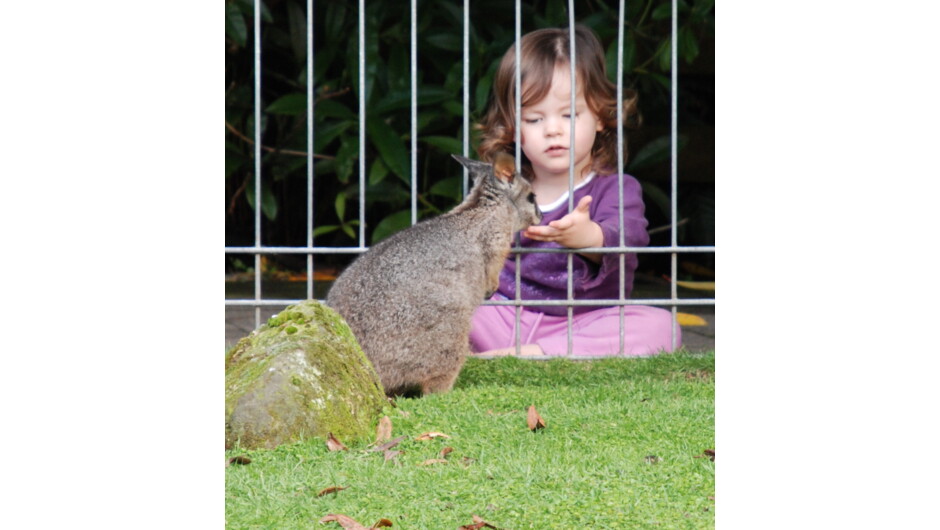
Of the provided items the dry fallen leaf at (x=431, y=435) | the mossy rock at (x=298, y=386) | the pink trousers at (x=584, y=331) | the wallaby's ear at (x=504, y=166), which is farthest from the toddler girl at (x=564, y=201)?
the dry fallen leaf at (x=431, y=435)

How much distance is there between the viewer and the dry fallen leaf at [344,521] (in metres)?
2.42

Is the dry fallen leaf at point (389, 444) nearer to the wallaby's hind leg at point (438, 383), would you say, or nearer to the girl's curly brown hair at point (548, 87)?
the wallaby's hind leg at point (438, 383)

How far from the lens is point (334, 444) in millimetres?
3100

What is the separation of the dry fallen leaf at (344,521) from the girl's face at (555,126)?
9.54 ft

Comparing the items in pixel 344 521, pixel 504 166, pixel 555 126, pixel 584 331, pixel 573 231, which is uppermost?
pixel 555 126

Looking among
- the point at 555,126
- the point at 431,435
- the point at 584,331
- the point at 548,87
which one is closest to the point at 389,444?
the point at 431,435

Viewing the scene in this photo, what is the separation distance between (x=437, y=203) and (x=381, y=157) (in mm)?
894

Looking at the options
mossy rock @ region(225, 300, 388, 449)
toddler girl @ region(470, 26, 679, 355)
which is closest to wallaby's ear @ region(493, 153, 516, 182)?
toddler girl @ region(470, 26, 679, 355)

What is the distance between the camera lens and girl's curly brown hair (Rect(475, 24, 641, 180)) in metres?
5.15

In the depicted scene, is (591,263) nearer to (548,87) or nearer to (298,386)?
(548,87)

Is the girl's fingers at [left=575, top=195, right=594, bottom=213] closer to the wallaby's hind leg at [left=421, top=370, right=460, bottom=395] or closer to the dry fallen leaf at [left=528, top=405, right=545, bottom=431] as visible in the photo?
the wallaby's hind leg at [left=421, top=370, right=460, bottom=395]

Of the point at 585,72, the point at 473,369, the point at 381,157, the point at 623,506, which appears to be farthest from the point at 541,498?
the point at 381,157

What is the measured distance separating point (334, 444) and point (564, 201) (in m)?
2.50

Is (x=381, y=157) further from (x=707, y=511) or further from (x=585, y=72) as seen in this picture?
(x=707, y=511)
